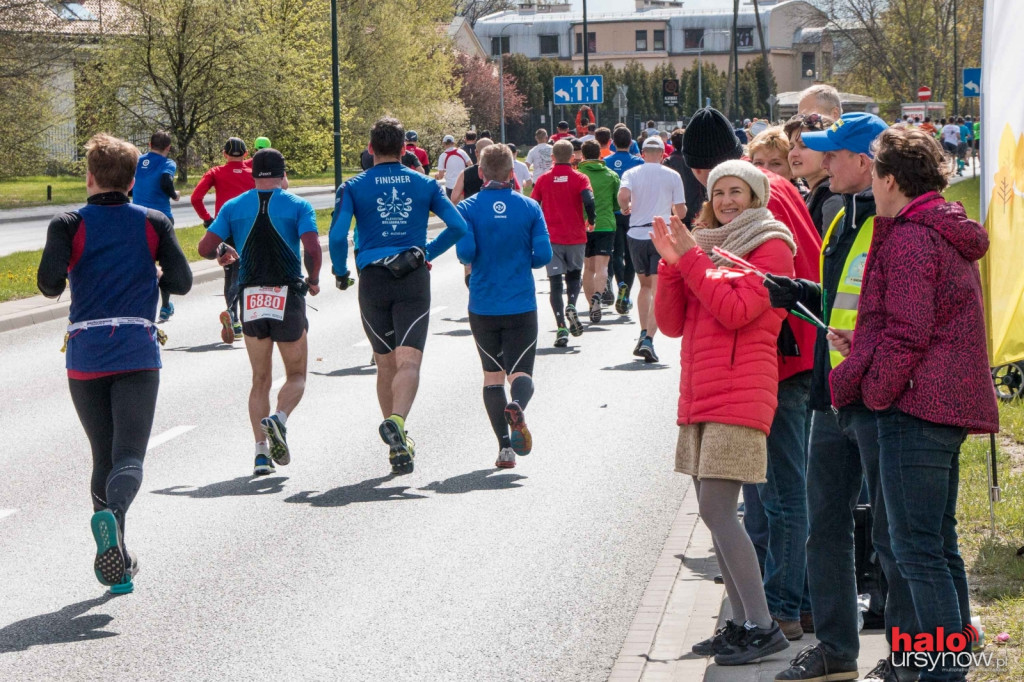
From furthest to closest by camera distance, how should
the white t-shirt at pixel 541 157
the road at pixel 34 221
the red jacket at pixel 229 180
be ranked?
the road at pixel 34 221
the white t-shirt at pixel 541 157
the red jacket at pixel 229 180

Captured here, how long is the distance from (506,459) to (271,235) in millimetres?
1996

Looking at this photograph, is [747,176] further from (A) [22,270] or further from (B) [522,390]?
(A) [22,270]

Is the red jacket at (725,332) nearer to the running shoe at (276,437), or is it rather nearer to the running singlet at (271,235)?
the running shoe at (276,437)

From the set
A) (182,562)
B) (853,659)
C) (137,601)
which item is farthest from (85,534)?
(853,659)

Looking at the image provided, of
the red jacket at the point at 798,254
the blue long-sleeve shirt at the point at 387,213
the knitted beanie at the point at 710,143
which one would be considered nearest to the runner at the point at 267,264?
the blue long-sleeve shirt at the point at 387,213

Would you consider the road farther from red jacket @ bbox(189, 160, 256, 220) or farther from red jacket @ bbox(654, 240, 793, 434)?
red jacket @ bbox(654, 240, 793, 434)

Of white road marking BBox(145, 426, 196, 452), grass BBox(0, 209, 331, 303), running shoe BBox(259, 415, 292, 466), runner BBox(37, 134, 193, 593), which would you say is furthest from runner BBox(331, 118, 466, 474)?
grass BBox(0, 209, 331, 303)

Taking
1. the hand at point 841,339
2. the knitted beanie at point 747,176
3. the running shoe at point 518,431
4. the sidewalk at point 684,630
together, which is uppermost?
the knitted beanie at point 747,176

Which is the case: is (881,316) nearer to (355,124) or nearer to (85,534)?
(85,534)

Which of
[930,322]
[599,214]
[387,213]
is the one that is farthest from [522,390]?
[599,214]

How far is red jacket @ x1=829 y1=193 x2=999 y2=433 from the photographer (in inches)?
165

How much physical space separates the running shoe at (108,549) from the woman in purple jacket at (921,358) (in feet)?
10.4

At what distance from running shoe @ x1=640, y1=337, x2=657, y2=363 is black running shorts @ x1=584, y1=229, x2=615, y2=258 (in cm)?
261

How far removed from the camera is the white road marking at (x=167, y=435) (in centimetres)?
976
